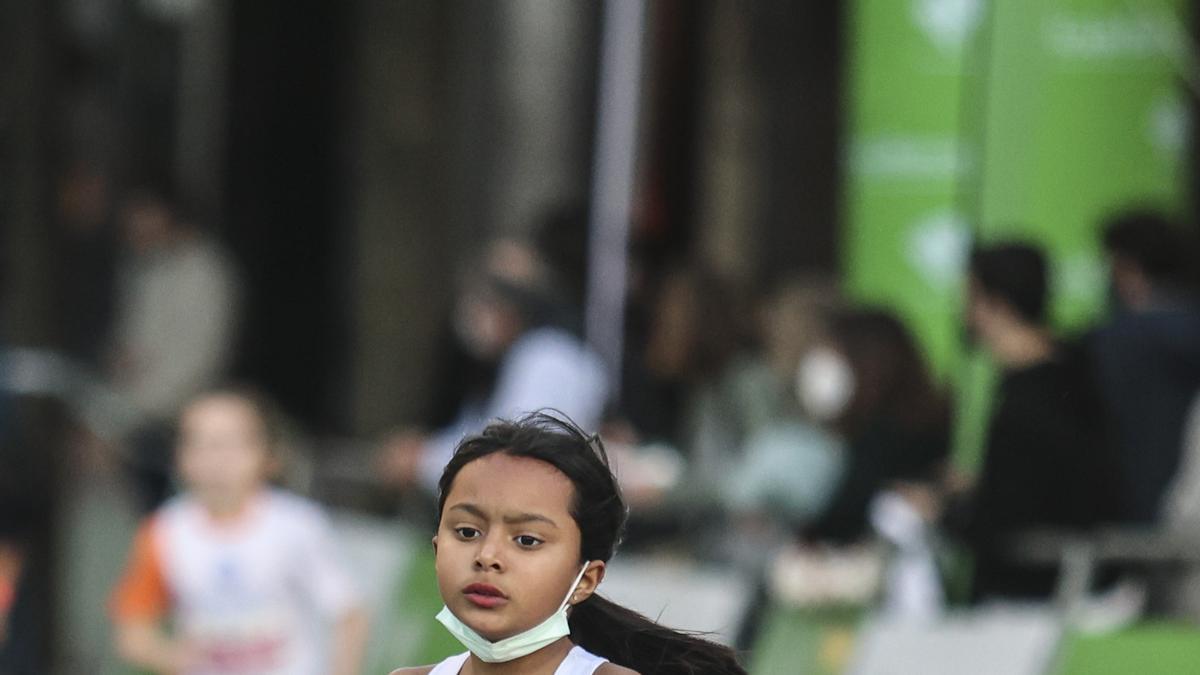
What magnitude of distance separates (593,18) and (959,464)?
5.82 metres

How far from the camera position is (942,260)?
9.12 m

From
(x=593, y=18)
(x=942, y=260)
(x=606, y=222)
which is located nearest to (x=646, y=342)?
(x=606, y=222)

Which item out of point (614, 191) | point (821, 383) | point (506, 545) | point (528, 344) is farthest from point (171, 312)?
point (506, 545)

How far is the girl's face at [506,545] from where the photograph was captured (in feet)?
12.4

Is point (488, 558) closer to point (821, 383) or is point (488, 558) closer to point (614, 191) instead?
point (821, 383)

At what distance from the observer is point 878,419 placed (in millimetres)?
8398

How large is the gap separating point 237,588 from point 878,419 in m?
2.01

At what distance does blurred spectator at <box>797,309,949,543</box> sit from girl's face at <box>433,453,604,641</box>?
4552mm

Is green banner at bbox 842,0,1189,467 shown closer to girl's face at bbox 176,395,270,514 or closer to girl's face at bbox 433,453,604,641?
girl's face at bbox 176,395,270,514

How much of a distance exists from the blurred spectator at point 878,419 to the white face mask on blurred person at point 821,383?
0.95 feet

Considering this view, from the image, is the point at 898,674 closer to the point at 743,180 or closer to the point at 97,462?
the point at 97,462

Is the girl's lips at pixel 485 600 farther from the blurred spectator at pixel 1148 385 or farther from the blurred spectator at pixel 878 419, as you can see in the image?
the blurred spectator at pixel 878 419

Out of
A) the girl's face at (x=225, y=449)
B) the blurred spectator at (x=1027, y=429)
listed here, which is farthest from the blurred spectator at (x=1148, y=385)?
the girl's face at (x=225, y=449)

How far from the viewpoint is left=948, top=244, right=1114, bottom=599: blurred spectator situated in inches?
287
